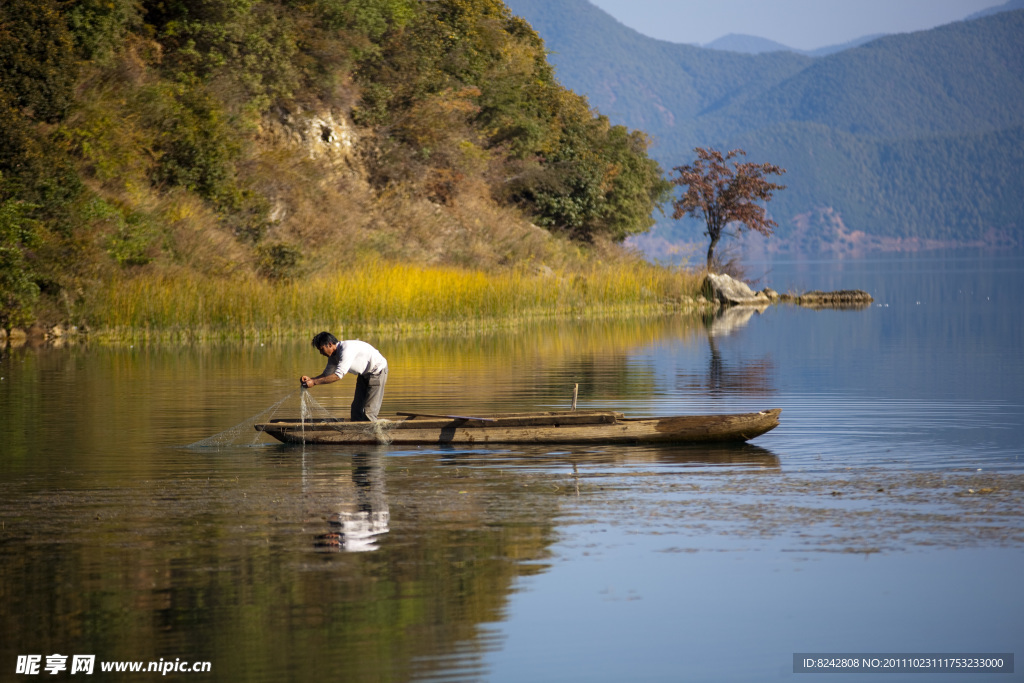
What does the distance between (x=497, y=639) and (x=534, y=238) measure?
44139mm

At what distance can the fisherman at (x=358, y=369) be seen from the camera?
47.5ft

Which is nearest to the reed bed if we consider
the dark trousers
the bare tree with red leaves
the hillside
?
the hillside

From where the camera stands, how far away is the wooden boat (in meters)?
14.4

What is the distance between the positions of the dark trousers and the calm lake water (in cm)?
77

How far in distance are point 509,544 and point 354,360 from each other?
5.28 meters

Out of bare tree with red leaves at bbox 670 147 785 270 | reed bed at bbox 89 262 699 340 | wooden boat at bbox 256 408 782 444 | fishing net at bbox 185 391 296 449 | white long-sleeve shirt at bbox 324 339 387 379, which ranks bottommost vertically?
fishing net at bbox 185 391 296 449

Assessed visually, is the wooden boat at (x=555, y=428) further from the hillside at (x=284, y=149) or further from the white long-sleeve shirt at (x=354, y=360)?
the hillside at (x=284, y=149)

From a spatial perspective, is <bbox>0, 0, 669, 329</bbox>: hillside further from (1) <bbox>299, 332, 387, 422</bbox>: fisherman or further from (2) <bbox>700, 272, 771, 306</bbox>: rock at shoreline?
(1) <bbox>299, 332, 387, 422</bbox>: fisherman

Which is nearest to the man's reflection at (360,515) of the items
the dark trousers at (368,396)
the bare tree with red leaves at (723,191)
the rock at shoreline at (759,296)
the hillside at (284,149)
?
the dark trousers at (368,396)

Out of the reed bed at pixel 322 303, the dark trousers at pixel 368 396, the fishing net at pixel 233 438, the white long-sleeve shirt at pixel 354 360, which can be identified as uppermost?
the reed bed at pixel 322 303

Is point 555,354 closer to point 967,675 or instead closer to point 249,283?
point 249,283

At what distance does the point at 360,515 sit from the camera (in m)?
11.0

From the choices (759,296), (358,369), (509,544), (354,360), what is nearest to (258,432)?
(358,369)

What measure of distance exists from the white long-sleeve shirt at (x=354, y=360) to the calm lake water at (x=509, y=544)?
3.00 ft
